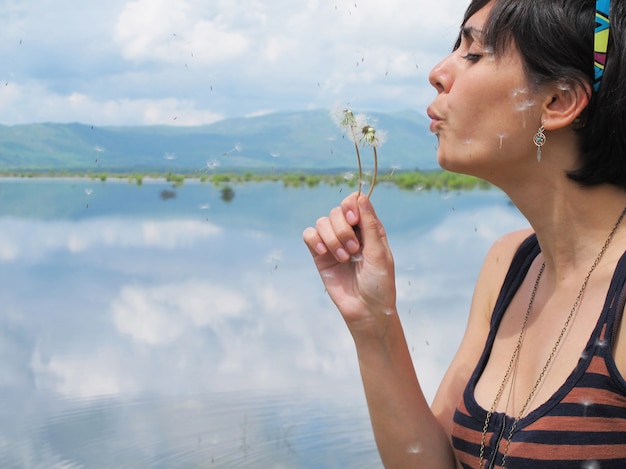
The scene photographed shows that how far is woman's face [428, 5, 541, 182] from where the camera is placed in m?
1.00

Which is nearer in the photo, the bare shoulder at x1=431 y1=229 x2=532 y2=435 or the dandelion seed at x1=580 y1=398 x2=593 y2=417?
the dandelion seed at x1=580 y1=398 x2=593 y2=417

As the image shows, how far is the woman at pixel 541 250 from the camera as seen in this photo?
0.95 m

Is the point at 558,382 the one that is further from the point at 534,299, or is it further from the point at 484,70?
the point at 484,70

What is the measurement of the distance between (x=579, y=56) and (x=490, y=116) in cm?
14

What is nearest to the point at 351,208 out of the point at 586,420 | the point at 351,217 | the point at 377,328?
the point at 351,217

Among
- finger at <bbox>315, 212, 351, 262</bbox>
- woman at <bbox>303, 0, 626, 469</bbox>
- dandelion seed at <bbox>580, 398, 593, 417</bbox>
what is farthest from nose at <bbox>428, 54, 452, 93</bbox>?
dandelion seed at <bbox>580, 398, 593, 417</bbox>

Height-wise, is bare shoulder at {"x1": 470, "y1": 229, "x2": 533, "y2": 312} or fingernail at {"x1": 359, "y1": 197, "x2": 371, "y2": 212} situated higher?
fingernail at {"x1": 359, "y1": 197, "x2": 371, "y2": 212}

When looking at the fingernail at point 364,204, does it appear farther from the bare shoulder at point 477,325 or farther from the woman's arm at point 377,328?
the bare shoulder at point 477,325

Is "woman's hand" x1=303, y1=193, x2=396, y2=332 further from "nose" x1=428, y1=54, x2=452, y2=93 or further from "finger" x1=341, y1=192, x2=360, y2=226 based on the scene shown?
"nose" x1=428, y1=54, x2=452, y2=93

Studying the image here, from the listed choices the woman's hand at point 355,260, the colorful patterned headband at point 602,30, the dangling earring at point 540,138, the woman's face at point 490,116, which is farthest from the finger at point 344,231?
the colorful patterned headband at point 602,30

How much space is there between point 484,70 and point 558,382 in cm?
43

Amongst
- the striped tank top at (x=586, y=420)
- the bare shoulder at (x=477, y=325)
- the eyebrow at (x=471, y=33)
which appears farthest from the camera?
the bare shoulder at (x=477, y=325)

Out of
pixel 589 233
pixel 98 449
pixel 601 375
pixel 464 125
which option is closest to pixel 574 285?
pixel 589 233

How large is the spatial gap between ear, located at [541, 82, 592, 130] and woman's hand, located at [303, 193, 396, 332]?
0.27 metres
